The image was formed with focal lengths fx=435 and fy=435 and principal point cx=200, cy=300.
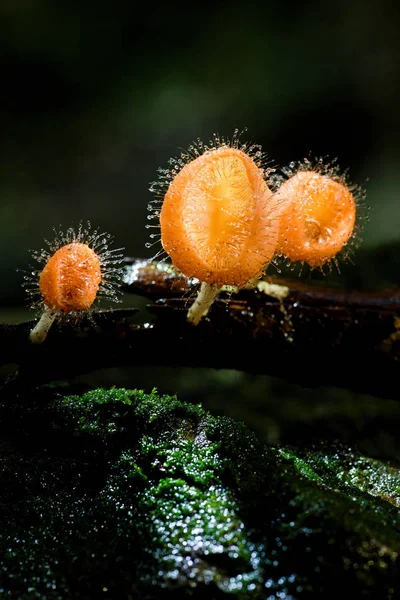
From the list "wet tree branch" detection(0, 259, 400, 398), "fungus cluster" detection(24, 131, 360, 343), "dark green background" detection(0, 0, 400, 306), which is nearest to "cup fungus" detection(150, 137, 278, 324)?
"fungus cluster" detection(24, 131, 360, 343)

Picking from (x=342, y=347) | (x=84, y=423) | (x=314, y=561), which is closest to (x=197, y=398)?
(x=342, y=347)

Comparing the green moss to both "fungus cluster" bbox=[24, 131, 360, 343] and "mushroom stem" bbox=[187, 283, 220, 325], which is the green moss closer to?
"mushroom stem" bbox=[187, 283, 220, 325]

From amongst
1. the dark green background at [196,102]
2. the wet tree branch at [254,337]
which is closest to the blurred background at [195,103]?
the dark green background at [196,102]

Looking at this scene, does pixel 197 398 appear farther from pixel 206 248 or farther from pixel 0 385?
pixel 206 248

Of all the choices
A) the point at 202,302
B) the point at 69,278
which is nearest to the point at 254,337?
the point at 202,302

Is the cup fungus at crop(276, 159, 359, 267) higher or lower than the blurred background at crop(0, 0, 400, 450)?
lower

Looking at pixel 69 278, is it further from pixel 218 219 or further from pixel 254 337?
pixel 254 337

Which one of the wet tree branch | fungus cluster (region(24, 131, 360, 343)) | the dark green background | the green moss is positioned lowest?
the green moss
